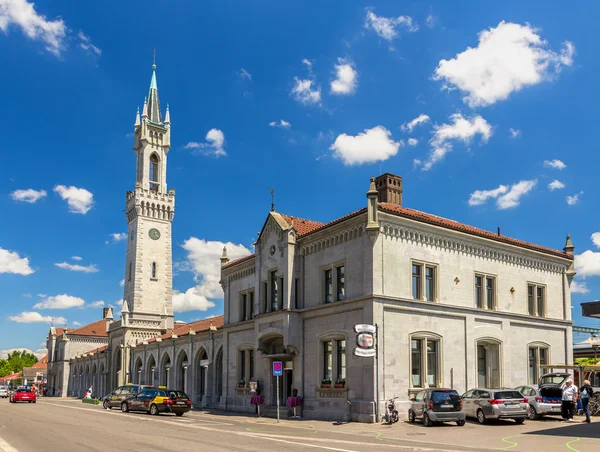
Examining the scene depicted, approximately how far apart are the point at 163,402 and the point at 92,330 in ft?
229

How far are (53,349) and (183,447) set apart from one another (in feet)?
315

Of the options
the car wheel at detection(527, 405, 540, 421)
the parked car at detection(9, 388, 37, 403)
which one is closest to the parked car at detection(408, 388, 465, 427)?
the car wheel at detection(527, 405, 540, 421)

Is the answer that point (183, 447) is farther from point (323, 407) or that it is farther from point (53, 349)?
point (53, 349)

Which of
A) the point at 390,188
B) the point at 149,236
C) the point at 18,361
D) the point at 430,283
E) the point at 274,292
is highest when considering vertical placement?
the point at 149,236

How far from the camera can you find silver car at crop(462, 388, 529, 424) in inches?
1000

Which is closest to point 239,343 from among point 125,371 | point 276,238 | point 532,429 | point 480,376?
point 276,238

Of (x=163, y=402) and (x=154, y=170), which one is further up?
(x=154, y=170)

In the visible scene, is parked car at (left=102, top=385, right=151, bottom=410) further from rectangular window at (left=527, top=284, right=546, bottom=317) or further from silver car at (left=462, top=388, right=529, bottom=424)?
rectangular window at (left=527, top=284, right=546, bottom=317)

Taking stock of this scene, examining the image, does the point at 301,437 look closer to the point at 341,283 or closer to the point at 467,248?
the point at 341,283

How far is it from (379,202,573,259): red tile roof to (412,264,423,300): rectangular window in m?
2.32

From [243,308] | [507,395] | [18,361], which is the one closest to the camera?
[507,395]

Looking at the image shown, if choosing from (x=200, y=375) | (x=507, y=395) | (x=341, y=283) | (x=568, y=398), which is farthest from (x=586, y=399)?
(x=200, y=375)

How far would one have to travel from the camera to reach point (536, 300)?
120 ft

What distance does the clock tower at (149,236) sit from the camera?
75125 millimetres
